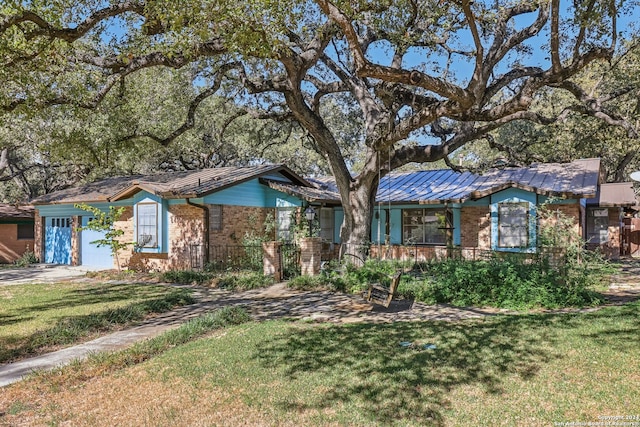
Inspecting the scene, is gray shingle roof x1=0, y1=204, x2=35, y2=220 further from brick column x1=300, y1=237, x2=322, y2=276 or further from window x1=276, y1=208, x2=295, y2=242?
brick column x1=300, y1=237, x2=322, y2=276

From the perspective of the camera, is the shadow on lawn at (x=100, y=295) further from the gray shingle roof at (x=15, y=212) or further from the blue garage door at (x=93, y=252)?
the gray shingle roof at (x=15, y=212)

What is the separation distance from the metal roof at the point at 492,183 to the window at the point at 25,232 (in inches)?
603

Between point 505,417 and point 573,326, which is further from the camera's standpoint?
point 573,326

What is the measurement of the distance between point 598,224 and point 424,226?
867 centimetres

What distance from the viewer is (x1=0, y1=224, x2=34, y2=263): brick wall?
2150 cm

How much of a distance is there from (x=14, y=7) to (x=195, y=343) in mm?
6652

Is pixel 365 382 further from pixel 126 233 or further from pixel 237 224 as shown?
pixel 126 233

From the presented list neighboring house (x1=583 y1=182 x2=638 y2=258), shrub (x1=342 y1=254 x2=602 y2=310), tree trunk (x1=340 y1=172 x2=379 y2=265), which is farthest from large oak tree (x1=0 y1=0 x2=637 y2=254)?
neighboring house (x1=583 y1=182 x2=638 y2=258)

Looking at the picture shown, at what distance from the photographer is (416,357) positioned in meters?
5.72

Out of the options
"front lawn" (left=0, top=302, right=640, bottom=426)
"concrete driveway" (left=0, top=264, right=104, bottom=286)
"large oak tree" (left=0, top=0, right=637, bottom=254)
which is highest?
"large oak tree" (left=0, top=0, right=637, bottom=254)

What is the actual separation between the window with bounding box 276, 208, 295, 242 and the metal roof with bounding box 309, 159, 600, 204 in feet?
12.6

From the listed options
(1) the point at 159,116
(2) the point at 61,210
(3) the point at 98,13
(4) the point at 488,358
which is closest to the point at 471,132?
(4) the point at 488,358

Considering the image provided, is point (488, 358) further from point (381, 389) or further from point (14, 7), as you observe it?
point (14, 7)

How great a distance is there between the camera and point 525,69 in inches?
448
